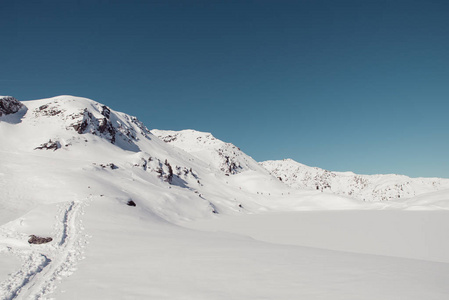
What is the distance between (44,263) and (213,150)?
12110cm

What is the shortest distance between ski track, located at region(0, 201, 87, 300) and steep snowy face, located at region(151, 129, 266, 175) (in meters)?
Answer: 96.4

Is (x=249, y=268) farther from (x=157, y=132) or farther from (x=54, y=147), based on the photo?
(x=157, y=132)

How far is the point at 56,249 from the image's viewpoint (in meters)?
13.7

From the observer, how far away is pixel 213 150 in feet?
434

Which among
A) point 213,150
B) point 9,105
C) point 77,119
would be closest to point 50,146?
point 77,119

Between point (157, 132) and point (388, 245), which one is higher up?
point (157, 132)

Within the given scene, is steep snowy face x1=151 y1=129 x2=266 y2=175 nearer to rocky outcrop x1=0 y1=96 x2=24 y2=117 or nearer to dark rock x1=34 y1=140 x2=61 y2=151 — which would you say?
dark rock x1=34 y1=140 x2=61 y2=151

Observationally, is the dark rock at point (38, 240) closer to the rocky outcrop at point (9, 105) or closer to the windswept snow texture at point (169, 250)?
the windswept snow texture at point (169, 250)

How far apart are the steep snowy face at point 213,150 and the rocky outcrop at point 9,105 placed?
7190 centimetres

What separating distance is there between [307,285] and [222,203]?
5132 cm

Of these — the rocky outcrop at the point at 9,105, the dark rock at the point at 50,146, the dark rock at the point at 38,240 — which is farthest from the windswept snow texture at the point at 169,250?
the rocky outcrop at the point at 9,105

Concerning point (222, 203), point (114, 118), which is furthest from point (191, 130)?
point (222, 203)

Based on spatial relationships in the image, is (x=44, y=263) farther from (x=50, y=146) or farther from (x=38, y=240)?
(x=50, y=146)

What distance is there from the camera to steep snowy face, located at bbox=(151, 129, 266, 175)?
122356 millimetres
